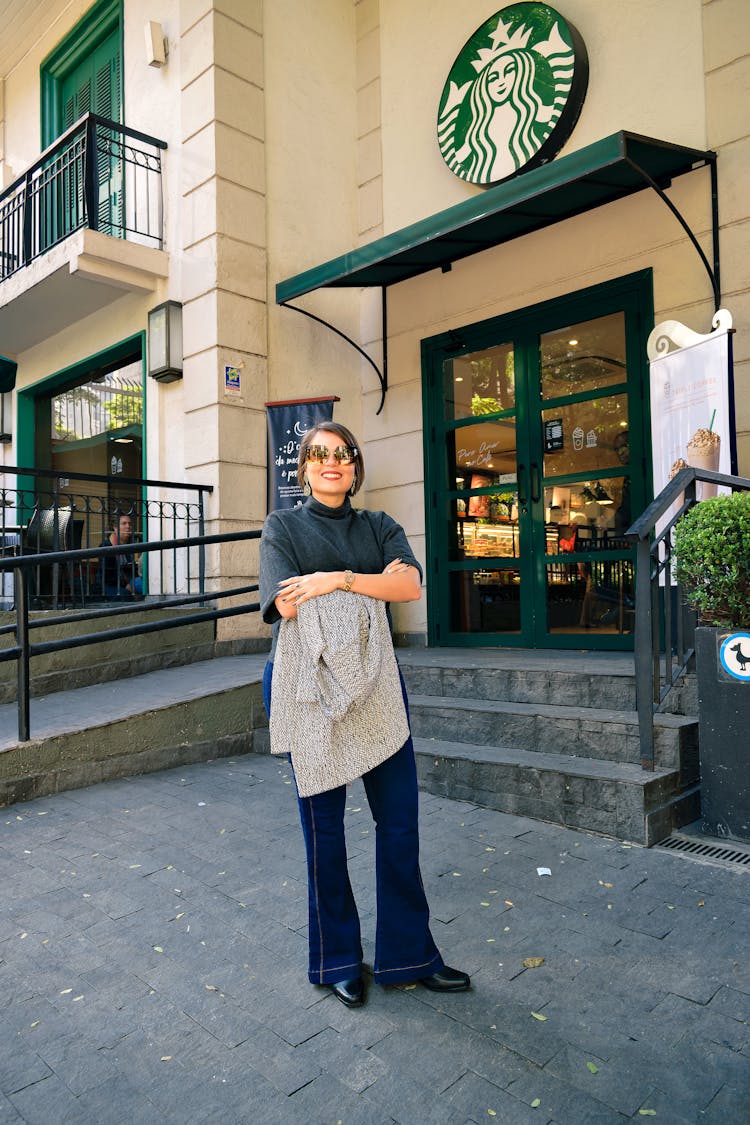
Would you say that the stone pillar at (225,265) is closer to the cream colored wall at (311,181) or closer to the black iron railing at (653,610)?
the cream colored wall at (311,181)

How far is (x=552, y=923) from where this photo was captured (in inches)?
110

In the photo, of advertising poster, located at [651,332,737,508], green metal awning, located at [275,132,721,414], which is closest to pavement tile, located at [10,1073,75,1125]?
advertising poster, located at [651,332,737,508]

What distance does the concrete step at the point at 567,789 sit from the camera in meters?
3.51

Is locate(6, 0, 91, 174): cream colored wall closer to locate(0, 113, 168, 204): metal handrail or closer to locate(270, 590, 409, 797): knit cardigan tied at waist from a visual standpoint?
locate(0, 113, 168, 204): metal handrail

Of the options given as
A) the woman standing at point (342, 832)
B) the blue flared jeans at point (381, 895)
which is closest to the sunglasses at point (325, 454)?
the woman standing at point (342, 832)

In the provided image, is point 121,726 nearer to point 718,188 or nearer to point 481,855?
point 481,855

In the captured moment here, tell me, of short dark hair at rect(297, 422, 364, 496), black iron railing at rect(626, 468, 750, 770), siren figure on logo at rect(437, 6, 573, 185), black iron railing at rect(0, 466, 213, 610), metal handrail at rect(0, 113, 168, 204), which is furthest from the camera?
metal handrail at rect(0, 113, 168, 204)

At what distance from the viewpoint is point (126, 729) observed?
4.79m

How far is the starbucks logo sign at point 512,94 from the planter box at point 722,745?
5.13 meters

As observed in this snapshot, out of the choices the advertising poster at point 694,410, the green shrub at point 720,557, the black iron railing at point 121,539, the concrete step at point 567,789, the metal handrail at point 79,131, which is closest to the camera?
the concrete step at point 567,789

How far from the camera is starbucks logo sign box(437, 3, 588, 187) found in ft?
21.5

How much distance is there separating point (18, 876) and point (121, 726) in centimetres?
150

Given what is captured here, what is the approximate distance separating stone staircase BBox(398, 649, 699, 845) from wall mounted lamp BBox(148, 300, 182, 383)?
14.3 feet

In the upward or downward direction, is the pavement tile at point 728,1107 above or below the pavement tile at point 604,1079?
below
